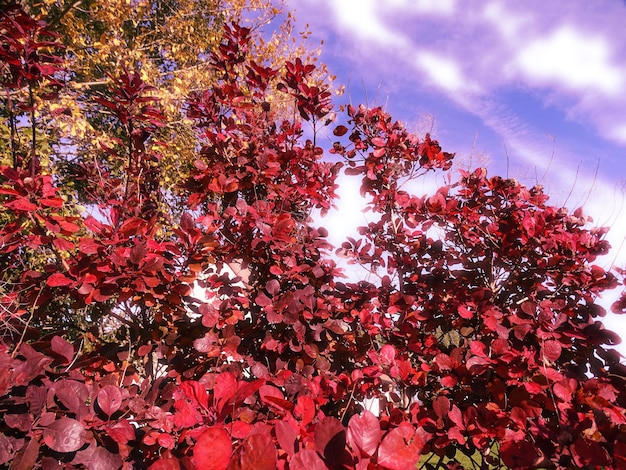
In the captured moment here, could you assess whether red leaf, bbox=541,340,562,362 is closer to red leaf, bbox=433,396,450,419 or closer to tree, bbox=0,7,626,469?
tree, bbox=0,7,626,469

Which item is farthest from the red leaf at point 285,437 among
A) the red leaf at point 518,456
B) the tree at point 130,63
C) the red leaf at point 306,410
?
the tree at point 130,63

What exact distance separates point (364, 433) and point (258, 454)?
215 millimetres

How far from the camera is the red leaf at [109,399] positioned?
3.57 feet

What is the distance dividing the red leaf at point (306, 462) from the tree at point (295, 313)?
5 centimetres

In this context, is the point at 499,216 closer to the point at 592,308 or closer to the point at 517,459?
the point at 592,308

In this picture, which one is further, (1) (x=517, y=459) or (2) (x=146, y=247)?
(2) (x=146, y=247)

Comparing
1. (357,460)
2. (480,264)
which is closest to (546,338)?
(480,264)

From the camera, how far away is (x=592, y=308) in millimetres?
1756

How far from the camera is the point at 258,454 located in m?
0.59

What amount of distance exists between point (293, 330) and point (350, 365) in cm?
47

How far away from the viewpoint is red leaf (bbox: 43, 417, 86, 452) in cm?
92

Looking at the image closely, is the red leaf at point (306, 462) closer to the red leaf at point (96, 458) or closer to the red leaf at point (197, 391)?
the red leaf at point (197, 391)

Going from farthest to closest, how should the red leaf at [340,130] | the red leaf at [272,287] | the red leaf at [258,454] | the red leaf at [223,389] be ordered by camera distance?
the red leaf at [340,130]
the red leaf at [272,287]
the red leaf at [223,389]
the red leaf at [258,454]

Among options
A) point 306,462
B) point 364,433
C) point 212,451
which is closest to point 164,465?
point 212,451
